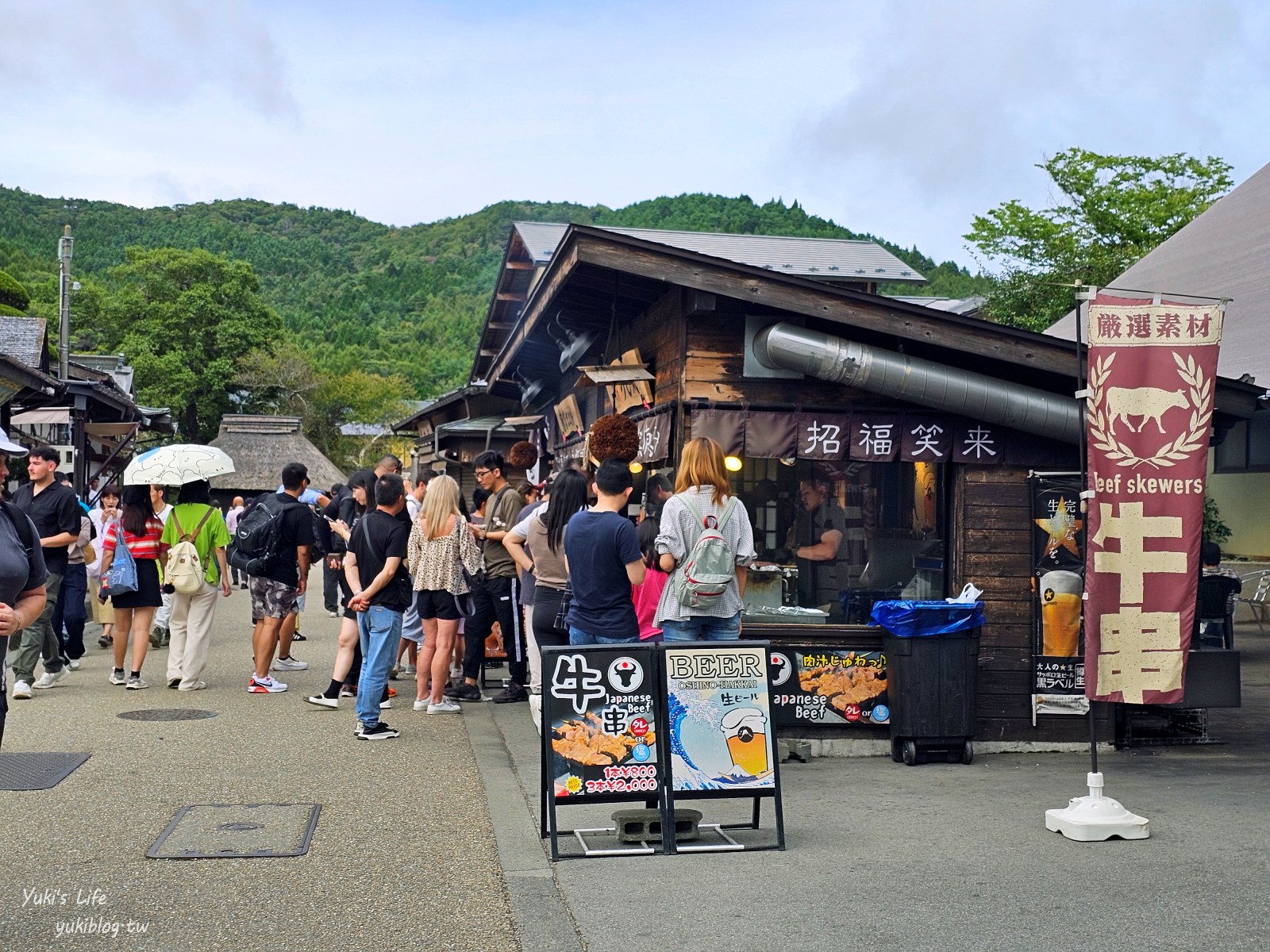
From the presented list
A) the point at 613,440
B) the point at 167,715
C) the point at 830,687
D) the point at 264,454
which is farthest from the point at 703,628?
the point at 264,454

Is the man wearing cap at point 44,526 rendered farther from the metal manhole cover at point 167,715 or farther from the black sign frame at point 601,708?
the black sign frame at point 601,708

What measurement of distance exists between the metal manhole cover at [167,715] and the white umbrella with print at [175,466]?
1929 mm

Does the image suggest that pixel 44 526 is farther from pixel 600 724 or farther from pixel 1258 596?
pixel 1258 596

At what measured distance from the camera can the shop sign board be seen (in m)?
8.50

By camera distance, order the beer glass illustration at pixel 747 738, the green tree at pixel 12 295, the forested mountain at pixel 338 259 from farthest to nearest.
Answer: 1. the forested mountain at pixel 338 259
2. the green tree at pixel 12 295
3. the beer glass illustration at pixel 747 738

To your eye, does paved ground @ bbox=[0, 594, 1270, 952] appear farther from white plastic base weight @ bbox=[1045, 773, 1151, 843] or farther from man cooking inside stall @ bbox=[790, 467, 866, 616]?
man cooking inside stall @ bbox=[790, 467, 866, 616]

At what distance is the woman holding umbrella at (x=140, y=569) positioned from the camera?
10.7m

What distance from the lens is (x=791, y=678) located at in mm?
8516

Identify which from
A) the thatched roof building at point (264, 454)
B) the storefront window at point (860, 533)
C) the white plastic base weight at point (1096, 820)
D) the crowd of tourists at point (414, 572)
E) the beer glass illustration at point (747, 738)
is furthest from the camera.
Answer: the thatched roof building at point (264, 454)

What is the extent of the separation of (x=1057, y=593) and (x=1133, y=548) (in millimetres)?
2157

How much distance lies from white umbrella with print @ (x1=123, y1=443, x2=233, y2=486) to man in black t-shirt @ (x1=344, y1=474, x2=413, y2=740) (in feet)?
7.82

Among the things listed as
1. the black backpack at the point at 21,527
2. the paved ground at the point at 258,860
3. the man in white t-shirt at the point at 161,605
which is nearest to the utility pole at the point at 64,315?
the man in white t-shirt at the point at 161,605

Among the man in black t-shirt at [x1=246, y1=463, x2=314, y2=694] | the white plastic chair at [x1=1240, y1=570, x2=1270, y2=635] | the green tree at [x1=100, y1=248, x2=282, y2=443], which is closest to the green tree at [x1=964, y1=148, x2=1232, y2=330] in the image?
the white plastic chair at [x1=1240, y1=570, x2=1270, y2=635]

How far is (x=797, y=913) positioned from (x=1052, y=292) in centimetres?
2688
